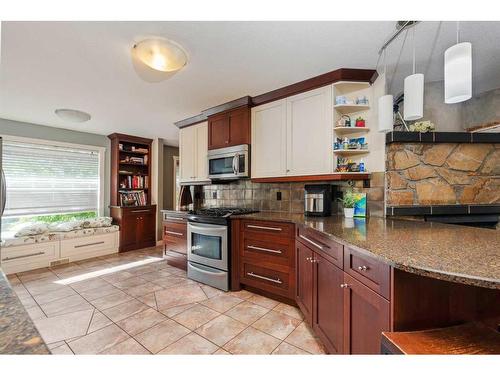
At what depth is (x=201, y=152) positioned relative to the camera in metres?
3.51

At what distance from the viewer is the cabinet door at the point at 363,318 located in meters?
1.01

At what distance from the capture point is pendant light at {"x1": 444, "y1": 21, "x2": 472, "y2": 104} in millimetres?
1191

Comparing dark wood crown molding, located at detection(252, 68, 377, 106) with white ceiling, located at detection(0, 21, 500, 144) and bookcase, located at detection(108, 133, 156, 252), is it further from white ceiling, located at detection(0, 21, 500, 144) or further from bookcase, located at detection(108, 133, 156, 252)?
bookcase, located at detection(108, 133, 156, 252)

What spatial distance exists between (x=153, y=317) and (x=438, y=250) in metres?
2.20

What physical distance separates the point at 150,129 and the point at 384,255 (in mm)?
4250

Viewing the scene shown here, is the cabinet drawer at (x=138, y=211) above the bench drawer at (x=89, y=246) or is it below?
above

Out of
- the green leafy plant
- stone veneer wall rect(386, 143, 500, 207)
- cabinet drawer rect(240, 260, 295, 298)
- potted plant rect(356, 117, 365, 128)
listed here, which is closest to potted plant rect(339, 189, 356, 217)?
the green leafy plant

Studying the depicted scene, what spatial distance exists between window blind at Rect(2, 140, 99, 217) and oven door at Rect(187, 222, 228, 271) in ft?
8.70

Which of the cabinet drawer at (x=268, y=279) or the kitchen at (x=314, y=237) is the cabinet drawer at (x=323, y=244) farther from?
the cabinet drawer at (x=268, y=279)

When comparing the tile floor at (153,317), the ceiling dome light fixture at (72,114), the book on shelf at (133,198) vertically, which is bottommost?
the tile floor at (153,317)

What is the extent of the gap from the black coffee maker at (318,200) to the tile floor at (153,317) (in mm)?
976

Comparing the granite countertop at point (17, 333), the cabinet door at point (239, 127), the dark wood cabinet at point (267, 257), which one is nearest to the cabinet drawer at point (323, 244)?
the dark wood cabinet at point (267, 257)
